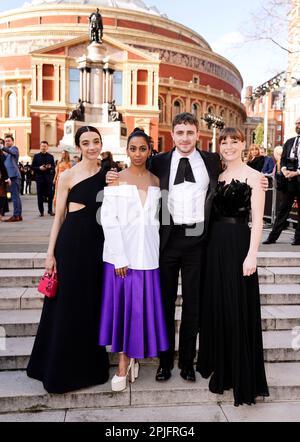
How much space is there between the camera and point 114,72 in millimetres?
44594

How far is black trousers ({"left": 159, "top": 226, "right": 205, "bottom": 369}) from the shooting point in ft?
11.3

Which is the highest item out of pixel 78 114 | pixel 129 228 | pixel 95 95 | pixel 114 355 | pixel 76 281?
pixel 95 95

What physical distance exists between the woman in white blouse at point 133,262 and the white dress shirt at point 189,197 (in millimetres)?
136

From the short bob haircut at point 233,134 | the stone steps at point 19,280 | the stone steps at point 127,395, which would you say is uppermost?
the short bob haircut at point 233,134

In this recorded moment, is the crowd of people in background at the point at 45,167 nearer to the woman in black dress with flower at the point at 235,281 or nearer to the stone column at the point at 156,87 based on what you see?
the woman in black dress with flower at the point at 235,281

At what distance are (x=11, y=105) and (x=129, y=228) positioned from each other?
175ft

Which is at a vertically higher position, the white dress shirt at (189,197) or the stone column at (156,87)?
the stone column at (156,87)

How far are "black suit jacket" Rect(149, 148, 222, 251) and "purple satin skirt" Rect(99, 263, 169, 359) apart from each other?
0.36 meters

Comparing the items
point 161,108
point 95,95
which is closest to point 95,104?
point 95,95

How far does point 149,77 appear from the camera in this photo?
46.7 meters

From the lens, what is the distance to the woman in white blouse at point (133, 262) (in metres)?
3.28

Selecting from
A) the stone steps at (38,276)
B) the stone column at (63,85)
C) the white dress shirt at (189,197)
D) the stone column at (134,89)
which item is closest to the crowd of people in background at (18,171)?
the stone steps at (38,276)

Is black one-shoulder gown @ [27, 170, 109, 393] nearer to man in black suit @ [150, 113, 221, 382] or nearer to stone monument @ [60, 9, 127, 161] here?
man in black suit @ [150, 113, 221, 382]

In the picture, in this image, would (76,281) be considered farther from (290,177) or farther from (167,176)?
(290,177)
